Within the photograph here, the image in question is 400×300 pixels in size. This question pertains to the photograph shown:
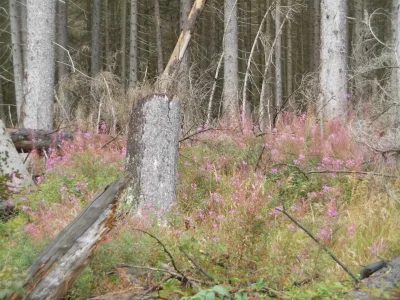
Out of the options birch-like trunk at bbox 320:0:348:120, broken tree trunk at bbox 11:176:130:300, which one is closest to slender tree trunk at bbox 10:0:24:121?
birch-like trunk at bbox 320:0:348:120

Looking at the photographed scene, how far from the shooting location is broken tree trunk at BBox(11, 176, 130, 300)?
392cm

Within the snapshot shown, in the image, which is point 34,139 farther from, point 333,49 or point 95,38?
point 95,38

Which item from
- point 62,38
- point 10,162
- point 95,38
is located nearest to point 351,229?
point 10,162

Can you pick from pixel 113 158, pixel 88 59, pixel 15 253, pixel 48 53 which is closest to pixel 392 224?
pixel 15 253

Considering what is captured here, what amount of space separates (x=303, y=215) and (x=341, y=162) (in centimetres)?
141

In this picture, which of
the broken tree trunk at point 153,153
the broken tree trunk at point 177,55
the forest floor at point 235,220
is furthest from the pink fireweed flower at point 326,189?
the broken tree trunk at point 177,55

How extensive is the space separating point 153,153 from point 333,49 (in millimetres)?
5674

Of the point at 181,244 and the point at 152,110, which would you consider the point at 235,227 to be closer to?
the point at 181,244

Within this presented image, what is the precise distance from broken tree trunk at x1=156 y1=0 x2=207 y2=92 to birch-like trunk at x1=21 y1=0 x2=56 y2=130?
9.35 ft

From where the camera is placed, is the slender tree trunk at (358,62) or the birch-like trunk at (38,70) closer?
the slender tree trunk at (358,62)

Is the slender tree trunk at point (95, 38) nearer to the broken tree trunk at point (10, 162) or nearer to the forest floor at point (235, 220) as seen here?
the forest floor at point (235, 220)

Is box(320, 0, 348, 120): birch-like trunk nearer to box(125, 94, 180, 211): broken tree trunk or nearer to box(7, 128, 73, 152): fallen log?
box(7, 128, 73, 152): fallen log

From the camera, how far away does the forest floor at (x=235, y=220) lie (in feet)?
14.1

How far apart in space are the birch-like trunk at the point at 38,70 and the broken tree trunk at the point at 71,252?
270 inches
